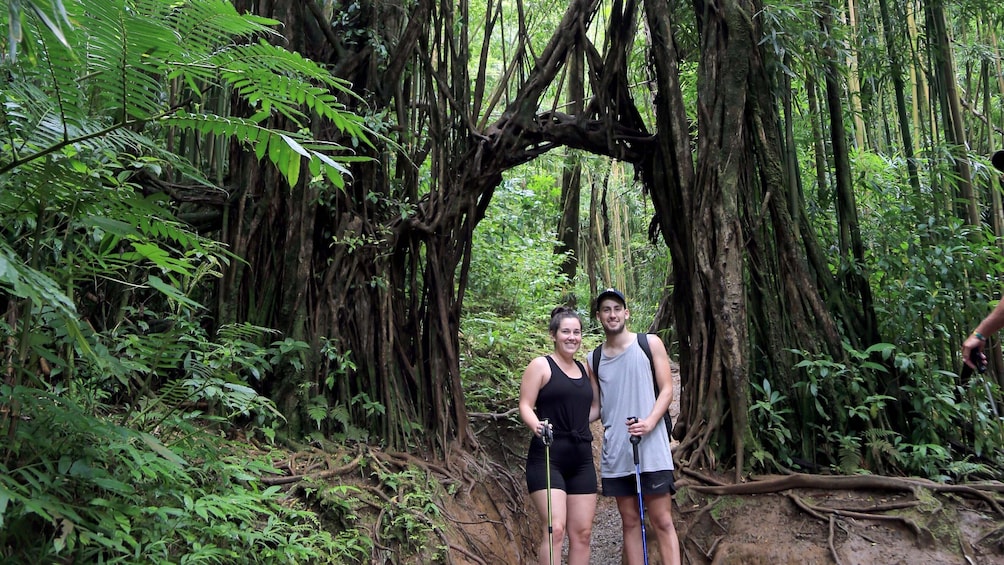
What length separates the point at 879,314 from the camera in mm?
5703

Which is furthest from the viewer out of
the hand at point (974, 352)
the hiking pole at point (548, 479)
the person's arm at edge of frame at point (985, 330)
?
the hiking pole at point (548, 479)

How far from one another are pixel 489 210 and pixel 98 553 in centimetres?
750

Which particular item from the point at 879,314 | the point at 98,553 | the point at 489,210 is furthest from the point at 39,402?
the point at 489,210

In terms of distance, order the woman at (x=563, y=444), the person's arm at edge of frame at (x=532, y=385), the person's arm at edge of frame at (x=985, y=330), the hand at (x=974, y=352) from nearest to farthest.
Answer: the person's arm at edge of frame at (x=985, y=330), the hand at (x=974, y=352), the woman at (x=563, y=444), the person's arm at edge of frame at (x=532, y=385)

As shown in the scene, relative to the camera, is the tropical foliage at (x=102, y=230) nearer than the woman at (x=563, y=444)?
Yes

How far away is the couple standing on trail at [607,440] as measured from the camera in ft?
13.7

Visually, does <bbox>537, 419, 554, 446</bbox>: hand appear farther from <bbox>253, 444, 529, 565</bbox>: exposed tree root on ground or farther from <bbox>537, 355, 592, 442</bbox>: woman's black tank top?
<bbox>253, 444, 529, 565</bbox>: exposed tree root on ground

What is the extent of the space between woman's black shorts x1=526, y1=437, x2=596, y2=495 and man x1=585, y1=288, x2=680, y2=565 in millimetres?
113

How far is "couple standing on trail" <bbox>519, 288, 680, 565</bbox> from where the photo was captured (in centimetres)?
416

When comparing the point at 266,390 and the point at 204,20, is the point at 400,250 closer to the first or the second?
the point at 266,390

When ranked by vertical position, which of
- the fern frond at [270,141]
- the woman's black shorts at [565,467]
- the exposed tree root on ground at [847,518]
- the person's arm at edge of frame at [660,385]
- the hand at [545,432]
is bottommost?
the exposed tree root on ground at [847,518]

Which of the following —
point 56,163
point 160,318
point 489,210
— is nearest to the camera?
point 56,163

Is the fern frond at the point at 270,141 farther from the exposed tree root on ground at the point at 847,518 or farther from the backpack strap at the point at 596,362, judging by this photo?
the exposed tree root on ground at the point at 847,518

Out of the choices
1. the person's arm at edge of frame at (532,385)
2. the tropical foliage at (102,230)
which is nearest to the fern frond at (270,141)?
the tropical foliage at (102,230)
